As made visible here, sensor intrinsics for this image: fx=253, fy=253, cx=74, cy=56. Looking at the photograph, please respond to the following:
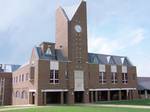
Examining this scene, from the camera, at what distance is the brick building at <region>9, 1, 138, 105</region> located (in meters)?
40.6

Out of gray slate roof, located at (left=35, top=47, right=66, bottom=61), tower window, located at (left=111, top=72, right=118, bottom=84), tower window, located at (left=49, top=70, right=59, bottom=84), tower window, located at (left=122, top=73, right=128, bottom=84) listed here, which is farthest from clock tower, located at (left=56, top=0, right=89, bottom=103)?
tower window, located at (left=122, top=73, right=128, bottom=84)

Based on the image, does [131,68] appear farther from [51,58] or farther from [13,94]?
[13,94]

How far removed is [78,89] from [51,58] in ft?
23.0

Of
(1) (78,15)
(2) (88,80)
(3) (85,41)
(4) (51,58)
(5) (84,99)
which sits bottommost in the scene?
(5) (84,99)

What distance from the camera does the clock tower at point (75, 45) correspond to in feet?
141

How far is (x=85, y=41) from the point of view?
44781 millimetres

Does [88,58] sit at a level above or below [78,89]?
above

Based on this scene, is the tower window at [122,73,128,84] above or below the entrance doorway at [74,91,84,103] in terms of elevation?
above

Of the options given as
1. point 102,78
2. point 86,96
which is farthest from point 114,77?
point 86,96

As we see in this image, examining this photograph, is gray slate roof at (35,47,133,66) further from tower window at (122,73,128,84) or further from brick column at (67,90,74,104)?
brick column at (67,90,74,104)

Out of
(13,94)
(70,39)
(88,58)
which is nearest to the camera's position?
(70,39)

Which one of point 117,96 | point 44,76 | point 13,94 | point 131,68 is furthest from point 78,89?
point 13,94

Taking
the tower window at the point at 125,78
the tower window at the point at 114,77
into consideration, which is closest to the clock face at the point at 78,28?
the tower window at the point at 114,77

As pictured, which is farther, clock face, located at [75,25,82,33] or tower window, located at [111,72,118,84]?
tower window, located at [111,72,118,84]
